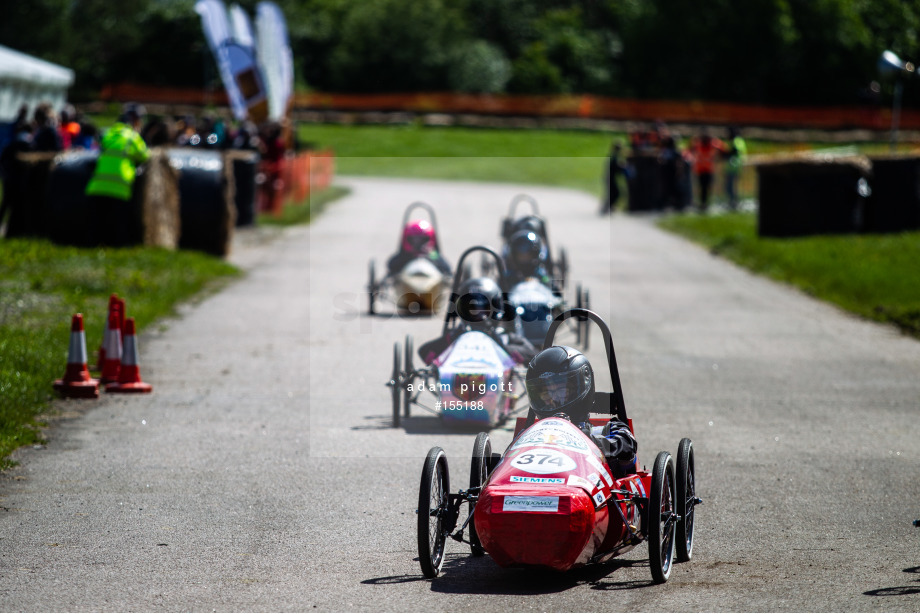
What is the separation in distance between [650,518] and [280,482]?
3050mm

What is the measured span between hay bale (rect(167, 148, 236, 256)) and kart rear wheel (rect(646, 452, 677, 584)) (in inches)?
583

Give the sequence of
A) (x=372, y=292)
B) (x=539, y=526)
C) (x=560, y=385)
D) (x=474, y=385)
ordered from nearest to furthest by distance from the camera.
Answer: (x=539, y=526)
(x=560, y=385)
(x=474, y=385)
(x=372, y=292)

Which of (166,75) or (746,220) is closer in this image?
(746,220)

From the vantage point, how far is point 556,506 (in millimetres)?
5984

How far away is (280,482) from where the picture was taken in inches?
327

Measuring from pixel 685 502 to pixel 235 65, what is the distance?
87.0 ft

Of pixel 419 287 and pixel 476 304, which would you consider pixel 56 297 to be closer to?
pixel 419 287

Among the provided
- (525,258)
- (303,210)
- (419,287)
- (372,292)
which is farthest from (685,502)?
(303,210)

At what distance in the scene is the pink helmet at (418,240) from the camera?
54.2 ft

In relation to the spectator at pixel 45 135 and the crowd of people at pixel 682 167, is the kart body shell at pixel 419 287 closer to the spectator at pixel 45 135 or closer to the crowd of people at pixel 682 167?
the spectator at pixel 45 135

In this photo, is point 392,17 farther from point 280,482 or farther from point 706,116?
point 280,482

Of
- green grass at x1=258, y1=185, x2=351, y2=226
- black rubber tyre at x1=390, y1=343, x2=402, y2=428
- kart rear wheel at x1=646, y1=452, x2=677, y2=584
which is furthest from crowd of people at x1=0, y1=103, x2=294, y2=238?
kart rear wheel at x1=646, y1=452, x2=677, y2=584

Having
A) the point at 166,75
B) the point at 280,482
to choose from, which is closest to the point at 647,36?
the point at 166,75

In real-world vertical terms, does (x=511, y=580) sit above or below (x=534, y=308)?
below
